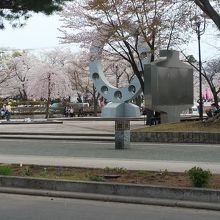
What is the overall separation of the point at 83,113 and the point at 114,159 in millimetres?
50052

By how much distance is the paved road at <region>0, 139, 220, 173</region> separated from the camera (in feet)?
47.0

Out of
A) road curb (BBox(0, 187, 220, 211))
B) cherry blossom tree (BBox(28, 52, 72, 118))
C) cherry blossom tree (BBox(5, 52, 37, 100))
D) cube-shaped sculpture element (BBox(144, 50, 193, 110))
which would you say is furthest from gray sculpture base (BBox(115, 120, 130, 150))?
cherry blossom tree (BBox(5, 52, 37, 100))

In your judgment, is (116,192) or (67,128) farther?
(67,128)

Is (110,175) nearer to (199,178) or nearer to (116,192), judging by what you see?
(116,192)

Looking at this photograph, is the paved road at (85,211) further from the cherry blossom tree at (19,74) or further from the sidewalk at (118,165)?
the cherry blossom tree at (19,74)

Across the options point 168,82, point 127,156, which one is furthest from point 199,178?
point 168,82

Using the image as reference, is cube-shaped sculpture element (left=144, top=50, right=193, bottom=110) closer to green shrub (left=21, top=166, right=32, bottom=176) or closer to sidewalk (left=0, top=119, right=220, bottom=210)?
sidewalk (left=0, top=119, right=220, bottom=210)

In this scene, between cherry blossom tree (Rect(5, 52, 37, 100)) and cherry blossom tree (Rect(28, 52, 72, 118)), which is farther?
cherry blossom tree (Rect(5, 52, 37, 100))

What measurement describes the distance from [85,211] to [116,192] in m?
1.20

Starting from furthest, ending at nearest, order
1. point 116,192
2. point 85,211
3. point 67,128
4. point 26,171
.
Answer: point 67,128, point 26,171, point 116,192, point 85,211

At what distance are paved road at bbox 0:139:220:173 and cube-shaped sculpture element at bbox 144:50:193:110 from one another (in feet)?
26.9

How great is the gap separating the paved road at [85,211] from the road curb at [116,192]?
0.62ft

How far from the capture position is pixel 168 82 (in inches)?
1218

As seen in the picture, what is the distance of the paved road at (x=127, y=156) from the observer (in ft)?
47.0
